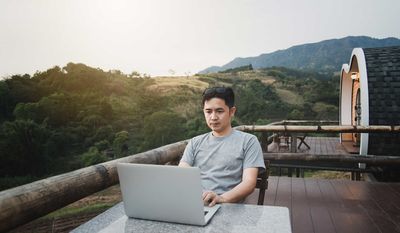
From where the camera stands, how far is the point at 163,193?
3.36 feet

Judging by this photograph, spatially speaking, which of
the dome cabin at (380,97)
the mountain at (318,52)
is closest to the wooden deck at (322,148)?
the dome cabin at (380,97)

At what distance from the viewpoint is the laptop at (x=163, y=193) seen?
987 mm

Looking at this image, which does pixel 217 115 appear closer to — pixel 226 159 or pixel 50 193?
pixel 226 159

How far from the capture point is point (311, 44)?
168 m

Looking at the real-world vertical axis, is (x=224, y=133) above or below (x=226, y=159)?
above

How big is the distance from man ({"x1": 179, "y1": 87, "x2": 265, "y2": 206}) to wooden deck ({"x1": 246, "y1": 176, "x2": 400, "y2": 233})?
1336 mm

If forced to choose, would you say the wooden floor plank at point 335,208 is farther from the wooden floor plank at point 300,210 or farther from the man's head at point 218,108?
the man's head at point 218,108

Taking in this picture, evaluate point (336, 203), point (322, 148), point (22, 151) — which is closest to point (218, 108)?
point (336, 203)

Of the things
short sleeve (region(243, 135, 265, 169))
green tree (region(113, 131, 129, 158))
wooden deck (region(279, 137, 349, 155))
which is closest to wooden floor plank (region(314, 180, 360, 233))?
short sleeve (region(243, 135, 265, 169))

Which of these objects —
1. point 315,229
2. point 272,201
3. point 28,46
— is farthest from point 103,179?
point 28,46

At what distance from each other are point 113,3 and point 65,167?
2301cm

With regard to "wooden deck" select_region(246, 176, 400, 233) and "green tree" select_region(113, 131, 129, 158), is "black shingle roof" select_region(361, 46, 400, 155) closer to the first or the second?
"wooden deck" select_region(246, 176, 400, 233)

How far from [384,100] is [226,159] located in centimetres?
494

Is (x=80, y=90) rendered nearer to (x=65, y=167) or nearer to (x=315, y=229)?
(x=65, y=167)
